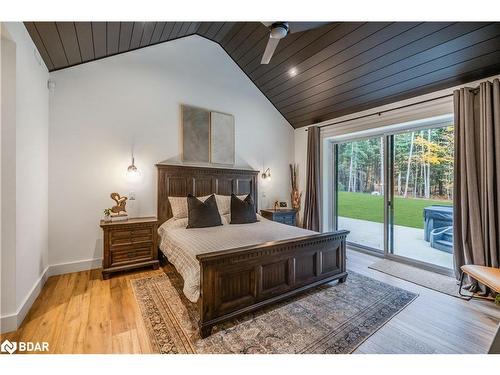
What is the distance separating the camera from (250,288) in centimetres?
206

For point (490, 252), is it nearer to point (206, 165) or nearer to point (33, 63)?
point (206, 165)

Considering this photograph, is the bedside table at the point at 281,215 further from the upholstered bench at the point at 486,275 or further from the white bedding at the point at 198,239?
the upholstered bench at the point at 486,275

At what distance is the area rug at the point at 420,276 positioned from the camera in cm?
264

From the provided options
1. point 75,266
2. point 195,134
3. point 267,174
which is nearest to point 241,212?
point 267,174

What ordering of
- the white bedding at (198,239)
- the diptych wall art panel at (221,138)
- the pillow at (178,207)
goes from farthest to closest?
the diptych wall art panel at (221,138), the pillow at (178,207), the white bedding at (198,239)

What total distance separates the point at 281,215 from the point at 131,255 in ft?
9.11

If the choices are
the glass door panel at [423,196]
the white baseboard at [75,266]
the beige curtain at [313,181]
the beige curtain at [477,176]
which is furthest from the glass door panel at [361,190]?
the white baseboard at [75,266]

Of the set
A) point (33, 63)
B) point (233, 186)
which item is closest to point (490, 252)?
point (233, 186)

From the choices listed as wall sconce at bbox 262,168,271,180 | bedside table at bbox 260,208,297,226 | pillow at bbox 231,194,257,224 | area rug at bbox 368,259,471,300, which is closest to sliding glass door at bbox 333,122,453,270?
area rug at bbox 368,259,471,300

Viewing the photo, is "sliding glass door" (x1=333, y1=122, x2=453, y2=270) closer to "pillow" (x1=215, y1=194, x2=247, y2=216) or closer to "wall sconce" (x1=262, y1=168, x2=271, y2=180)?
"wall sconce" (x1=262, y1=168, x2=271, y2=180)

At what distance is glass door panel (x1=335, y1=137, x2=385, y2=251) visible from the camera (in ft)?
13.2

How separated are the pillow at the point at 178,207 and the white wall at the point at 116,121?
335mm

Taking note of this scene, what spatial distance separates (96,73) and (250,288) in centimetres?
358

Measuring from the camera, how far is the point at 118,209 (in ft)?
10.2
